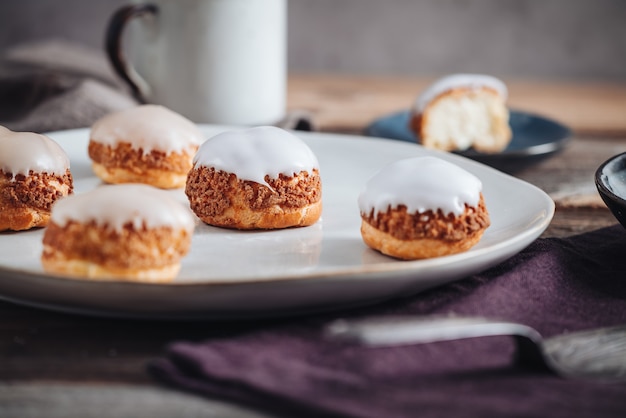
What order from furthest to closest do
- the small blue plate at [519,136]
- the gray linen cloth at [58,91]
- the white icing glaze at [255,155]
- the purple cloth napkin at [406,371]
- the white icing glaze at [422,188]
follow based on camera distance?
the gray linen cloth at [58,91], the small blue plate at [519,136], the white icing glaze at [255,155], the white icing glaze at [422,188], the purple cloth napkin at [406,371]

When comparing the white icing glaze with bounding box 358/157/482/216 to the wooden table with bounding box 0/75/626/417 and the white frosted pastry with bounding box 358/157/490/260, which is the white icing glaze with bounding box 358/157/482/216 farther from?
the wooden table with bounding box 0/75/626/417

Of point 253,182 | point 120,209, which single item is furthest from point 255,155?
point 120,209

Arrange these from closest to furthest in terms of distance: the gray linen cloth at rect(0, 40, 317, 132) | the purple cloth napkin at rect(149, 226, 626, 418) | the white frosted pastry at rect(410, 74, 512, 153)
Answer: the purple cloth napkin at rect(149, 226, 626, 418) < the gray linen cloth at rect(0, 40, 317, 132) < the white frosted pastry at rect(410, 74, 512, 153)

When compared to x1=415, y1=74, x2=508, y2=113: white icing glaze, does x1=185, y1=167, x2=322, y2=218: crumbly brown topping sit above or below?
above

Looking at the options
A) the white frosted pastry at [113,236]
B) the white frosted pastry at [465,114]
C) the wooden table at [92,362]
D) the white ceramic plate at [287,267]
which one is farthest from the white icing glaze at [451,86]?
the white frosted pastry at [113,236]

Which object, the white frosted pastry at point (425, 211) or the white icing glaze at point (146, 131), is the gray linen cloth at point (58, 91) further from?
the white frosted pastry at point (425, 211)

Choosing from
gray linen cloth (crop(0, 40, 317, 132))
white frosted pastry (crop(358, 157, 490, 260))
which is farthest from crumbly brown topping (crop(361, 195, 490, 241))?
gray linen cloth (crop(0, 40, 317, 132))

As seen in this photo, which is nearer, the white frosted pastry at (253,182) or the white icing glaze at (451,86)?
the white frosted pastry at (253,182)
